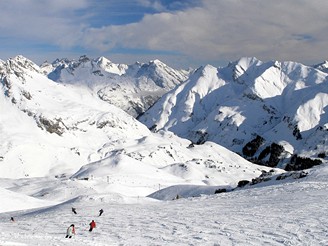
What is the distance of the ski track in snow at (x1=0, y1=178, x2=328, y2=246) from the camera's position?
34.2 m

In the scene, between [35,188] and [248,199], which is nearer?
[248,199]

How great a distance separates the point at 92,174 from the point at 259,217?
140553 mm

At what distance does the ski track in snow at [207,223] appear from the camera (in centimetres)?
3422

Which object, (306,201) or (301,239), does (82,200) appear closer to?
(306,201)

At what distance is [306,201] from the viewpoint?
50312 mm

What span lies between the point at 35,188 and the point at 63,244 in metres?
122

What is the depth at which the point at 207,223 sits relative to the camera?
42.0m

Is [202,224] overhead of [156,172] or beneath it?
beneath

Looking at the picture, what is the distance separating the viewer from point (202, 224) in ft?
136

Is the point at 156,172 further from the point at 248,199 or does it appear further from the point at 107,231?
the point at 107,231

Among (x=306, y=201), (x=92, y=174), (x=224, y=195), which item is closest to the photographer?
(x=306, y=201)

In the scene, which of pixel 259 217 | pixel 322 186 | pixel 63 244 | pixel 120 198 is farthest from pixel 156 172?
pixel 63 244

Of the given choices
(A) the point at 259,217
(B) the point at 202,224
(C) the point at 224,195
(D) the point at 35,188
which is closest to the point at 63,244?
(B) the point at 202,224

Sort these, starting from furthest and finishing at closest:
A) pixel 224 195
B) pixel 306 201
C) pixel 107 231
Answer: pixel 224 195 < pixel 306 201 < pixel 107 231
